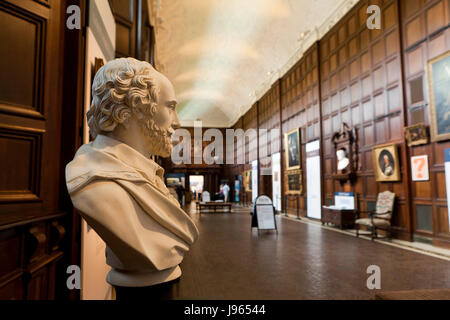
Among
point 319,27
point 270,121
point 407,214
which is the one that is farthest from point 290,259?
point 270,121

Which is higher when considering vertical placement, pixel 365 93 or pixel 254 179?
pixel 365 93

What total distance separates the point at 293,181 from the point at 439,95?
22.7ft

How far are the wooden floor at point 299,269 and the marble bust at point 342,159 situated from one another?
2405 millimetres

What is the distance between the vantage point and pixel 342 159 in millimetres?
8219

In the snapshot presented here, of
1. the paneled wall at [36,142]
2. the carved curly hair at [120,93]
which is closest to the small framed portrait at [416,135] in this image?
the carved curly hair at [120,93]

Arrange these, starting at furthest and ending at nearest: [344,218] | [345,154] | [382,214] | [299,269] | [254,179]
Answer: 1. [254,179]
2. [345,154]
3. [344,218]
4. [382,214]
5. [299,269]

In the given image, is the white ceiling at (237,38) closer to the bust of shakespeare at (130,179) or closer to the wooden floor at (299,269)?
the wooden floor at (299,269)

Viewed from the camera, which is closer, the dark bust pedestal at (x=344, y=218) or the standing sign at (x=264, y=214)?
the standing sign at (x=264, y=214)

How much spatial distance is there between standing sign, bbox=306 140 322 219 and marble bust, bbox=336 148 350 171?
1.45 m

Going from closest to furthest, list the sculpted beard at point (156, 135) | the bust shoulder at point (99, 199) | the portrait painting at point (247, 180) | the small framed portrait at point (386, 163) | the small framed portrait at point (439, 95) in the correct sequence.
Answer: the bust shoulder at point (99, 199) → the sculpted beard at point (156, 135) → the small framed portrait at point (439, 95) → the small framed portrait at point (386, 163) → the portrait painting at point (247, 180)

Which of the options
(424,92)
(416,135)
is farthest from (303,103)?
(416,135)

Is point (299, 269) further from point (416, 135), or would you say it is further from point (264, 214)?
point (416, 135)

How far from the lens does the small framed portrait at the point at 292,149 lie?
37.2 ft

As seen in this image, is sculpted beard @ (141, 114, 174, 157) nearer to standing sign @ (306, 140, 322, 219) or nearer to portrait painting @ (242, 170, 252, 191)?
standing sign @ (306, 140, 322, 219)
